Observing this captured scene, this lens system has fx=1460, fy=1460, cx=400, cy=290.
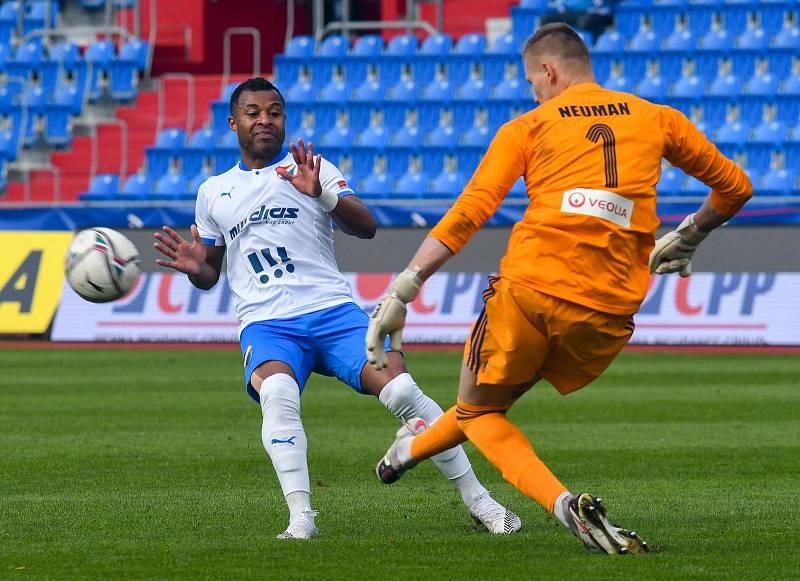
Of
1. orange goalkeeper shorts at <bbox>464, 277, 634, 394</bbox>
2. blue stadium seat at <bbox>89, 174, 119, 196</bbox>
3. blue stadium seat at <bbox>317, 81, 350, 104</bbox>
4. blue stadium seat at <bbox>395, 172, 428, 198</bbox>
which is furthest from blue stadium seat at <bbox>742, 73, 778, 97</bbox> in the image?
orange goalkeeper shorts at <bbox>464, 277, 634, 394</bbox>

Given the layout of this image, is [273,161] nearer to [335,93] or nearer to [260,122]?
[260,122]

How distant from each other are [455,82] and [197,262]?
1735 centimetres

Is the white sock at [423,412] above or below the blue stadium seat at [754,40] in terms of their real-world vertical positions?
below

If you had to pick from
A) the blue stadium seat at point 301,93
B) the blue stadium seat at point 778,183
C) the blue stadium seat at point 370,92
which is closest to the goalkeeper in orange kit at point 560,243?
the blue stadium seat at point 778,183

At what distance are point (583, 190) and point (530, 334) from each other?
23.5 inches

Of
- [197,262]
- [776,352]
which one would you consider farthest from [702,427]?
[776,352]

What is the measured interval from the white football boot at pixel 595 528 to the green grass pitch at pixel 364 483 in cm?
6

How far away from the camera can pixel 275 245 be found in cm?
695

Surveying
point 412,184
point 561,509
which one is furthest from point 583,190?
point 412,184

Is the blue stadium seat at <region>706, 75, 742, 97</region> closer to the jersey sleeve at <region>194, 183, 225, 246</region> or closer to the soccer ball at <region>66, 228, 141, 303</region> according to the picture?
the soccer ball at <region>66, 228, 141, 303</region>

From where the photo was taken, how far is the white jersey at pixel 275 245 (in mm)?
6902

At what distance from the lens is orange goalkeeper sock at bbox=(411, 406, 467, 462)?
611 cm

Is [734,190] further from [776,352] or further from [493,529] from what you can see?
[776,352]

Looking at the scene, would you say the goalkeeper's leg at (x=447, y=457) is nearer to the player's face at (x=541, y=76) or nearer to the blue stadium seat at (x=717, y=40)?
the player's face at (x=541, y=76)
